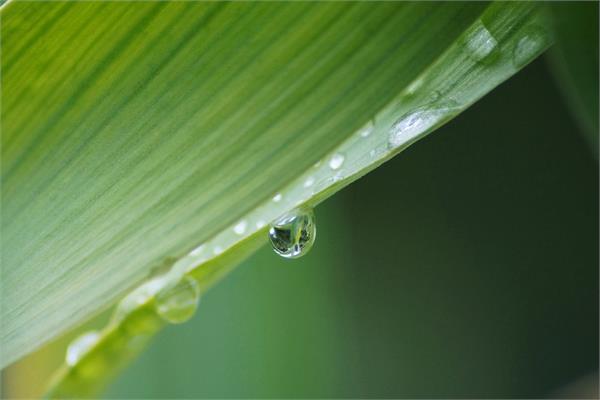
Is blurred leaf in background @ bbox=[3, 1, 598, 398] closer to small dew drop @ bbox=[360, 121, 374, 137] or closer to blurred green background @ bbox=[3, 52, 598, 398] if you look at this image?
blurred green background @ bbox=[3, 52, 598, 398]

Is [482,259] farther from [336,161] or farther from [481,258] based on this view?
[336,161]

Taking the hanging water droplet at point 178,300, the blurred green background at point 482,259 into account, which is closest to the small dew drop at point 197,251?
the hanging water droplet at point 178,300

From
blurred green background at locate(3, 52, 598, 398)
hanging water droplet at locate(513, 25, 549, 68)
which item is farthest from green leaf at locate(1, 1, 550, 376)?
blurred green background at locate(3, 52, 598, 398)

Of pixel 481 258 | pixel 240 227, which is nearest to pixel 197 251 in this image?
pixel 240 227

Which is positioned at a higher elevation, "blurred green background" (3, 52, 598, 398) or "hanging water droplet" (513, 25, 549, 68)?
"blurred green background" (3, 52, 598, 398)

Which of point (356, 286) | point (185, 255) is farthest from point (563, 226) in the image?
point (185, 255)

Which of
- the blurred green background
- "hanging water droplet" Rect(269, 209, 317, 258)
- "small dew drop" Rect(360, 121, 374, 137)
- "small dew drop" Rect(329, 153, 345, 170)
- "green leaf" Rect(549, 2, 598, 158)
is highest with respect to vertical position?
the blurred green background

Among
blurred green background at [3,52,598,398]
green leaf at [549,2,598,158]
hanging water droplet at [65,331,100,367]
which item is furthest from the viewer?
blurred green background at [3,52,598,398]

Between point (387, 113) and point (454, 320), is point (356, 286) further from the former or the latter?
point (387, 113)
